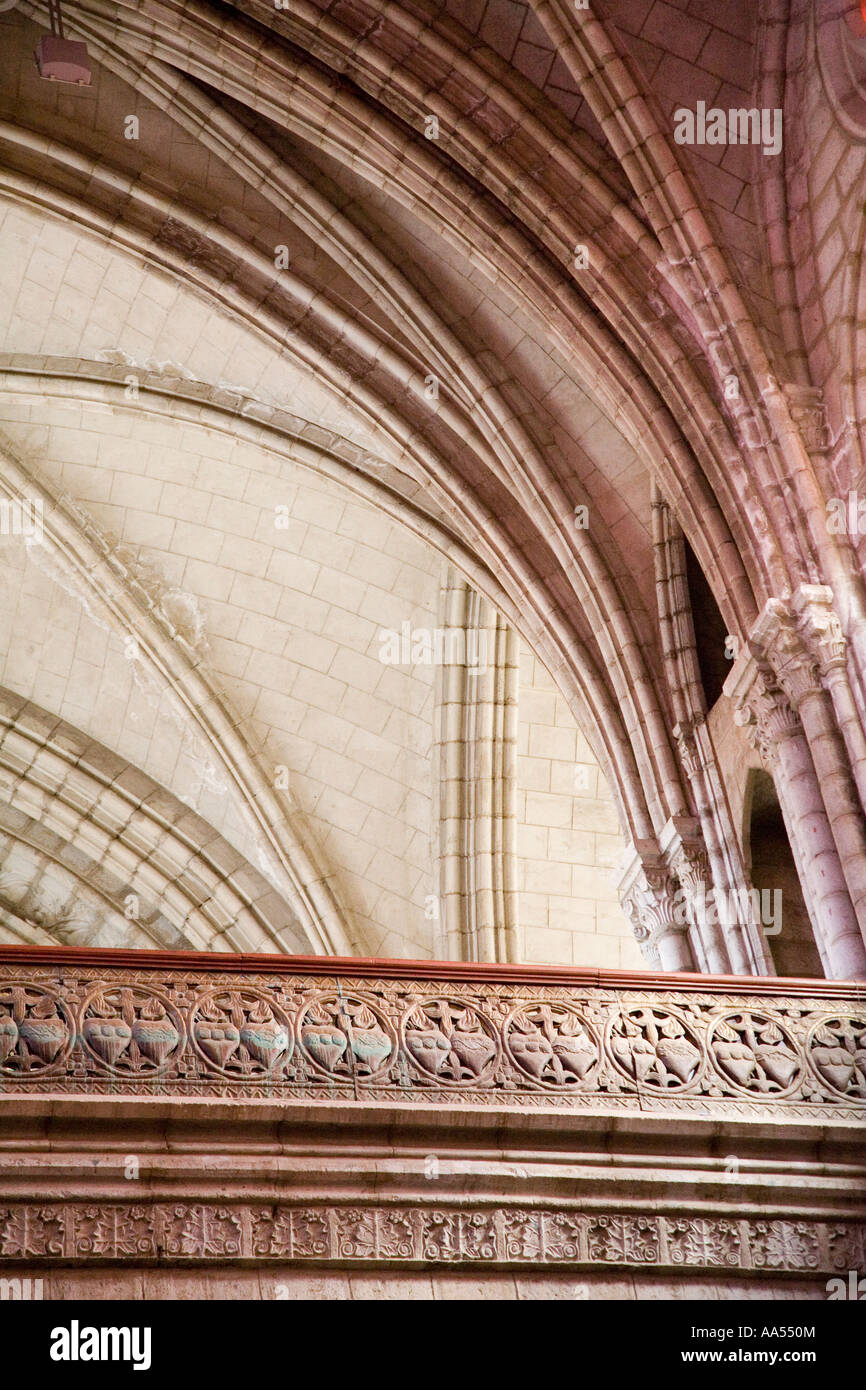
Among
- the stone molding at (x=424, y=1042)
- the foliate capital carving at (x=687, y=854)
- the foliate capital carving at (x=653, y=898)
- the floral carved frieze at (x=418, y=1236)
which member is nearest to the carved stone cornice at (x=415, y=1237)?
the floral carved frieze at (x=418, y=1236)

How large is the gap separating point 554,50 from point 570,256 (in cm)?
135

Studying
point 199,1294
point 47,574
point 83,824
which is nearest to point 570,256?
point 199,1294

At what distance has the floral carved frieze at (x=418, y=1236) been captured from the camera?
22.1 ft

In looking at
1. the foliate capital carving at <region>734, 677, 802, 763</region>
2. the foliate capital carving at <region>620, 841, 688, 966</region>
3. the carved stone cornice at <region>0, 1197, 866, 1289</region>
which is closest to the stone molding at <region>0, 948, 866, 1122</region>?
the carved stone cornice at <region>0, 1197, 866, 1289</region>

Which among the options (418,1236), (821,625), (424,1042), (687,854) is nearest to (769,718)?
(821,625)

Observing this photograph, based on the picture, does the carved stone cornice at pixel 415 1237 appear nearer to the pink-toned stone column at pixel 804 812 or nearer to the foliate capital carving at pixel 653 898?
the pink-toned stone column at pixel 804 812

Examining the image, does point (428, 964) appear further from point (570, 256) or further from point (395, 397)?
point (395, 397)

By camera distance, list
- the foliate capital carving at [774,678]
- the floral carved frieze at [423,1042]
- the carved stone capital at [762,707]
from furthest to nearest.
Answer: the carved stone capital at [762,707] < the foliate capital carving at [774,678] < the floral carved frieze at [423,1042]

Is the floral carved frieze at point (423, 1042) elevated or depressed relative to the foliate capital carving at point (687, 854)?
depressed

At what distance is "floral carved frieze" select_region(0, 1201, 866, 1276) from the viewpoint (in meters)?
6.72

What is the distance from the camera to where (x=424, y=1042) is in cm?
742

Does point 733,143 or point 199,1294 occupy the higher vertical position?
point 733,143

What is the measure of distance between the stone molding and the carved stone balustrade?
1cm

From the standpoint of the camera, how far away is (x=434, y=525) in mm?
13383
